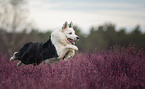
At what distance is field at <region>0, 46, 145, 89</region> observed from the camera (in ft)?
12.4

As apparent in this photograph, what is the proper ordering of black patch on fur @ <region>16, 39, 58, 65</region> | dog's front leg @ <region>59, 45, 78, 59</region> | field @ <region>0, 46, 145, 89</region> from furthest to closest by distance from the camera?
black patch on fur @ <region>16, 39, 58, 65</region> → dog's front leg @ <region>59, 45, 78, 59</region> → field @ <region>0, 46, 145, 89</region>

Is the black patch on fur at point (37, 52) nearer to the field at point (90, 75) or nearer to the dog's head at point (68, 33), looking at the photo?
the field at point (90, 75)

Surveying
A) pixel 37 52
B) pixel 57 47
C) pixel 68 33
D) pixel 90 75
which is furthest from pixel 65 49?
pixel 90 75

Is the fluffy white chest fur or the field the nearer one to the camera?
the field

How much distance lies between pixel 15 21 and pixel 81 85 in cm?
1775

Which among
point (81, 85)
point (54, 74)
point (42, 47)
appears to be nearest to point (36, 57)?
point (42, 47)

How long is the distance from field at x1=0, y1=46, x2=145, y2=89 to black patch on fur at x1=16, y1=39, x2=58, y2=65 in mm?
→ 280

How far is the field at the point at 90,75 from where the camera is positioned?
3779 mm

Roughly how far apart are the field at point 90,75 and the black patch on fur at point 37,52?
0.28 meters

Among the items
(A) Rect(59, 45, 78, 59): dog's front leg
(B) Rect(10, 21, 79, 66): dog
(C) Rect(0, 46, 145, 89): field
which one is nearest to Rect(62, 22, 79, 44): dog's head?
(B) Rect(10, 21, 79, 66): dog

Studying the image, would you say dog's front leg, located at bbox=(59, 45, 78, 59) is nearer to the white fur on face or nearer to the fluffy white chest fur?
the fluffy white chest fur

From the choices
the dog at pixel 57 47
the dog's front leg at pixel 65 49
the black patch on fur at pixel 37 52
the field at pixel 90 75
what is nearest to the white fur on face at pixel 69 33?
the dog at pixel 57 47

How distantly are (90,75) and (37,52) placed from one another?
176 cm

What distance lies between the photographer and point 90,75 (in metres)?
4.21
